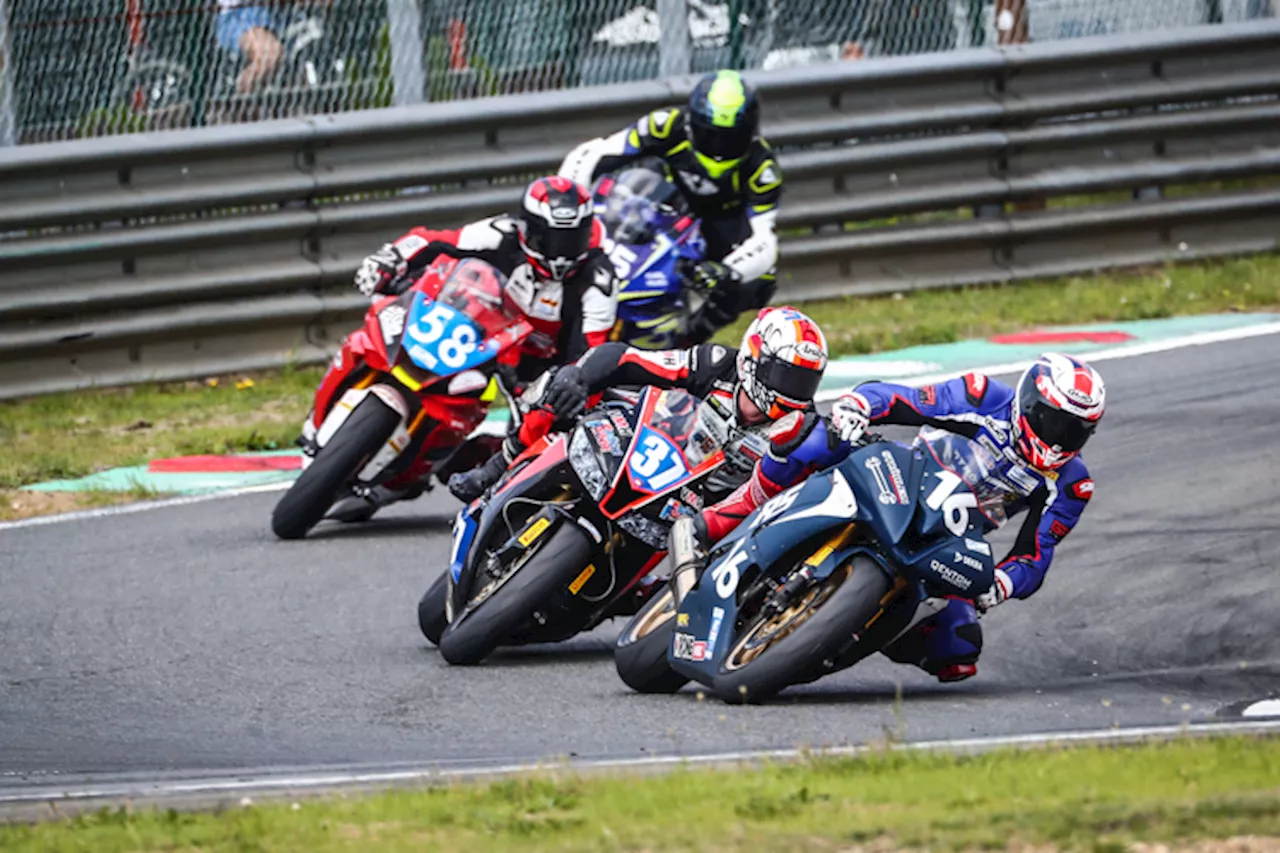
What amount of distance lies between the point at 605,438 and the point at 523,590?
577mm

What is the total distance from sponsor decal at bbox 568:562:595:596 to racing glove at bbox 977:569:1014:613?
1306 millimetres

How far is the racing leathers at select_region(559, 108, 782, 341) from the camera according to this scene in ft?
35.1

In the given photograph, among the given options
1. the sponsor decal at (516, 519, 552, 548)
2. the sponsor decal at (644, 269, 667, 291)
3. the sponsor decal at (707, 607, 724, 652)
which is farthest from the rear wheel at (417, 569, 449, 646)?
the sponsor decal at (644, 269, 667, 291)

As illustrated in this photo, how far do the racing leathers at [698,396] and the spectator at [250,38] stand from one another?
15.9ft

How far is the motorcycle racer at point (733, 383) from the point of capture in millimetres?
6727

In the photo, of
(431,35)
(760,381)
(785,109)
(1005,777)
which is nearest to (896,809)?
(1005,777)

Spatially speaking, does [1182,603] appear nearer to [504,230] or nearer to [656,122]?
[504,230]

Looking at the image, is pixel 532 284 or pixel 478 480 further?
pixel 532 284

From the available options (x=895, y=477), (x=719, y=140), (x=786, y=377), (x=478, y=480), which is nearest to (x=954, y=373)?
(x=719, y=140)

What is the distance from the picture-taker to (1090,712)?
643 centimetres

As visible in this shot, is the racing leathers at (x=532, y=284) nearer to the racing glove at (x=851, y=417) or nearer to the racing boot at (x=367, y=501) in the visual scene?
the racing boot at (x=367, y=501)

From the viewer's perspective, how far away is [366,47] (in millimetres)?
12242

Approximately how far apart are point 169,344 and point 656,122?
11.4 ft

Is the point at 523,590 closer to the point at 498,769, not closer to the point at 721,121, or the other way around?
the point at 498,769
